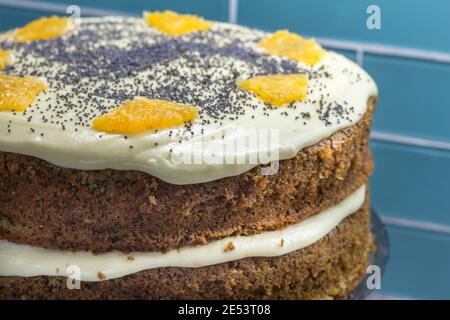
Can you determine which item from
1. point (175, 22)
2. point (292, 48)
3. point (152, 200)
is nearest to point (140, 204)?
point (152, 200)

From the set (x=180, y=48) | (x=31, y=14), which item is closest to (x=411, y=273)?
(x=180, y=48)

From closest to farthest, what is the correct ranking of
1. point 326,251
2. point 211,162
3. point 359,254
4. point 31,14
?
point 211,162 → point 326,251 → point 359,254 → point 31,14

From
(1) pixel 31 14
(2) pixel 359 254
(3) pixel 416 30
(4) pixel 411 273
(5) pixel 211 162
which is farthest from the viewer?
(1) pixel 31 14

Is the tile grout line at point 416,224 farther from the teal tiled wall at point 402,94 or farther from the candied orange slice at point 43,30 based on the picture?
the candied orange slice at point 43,30

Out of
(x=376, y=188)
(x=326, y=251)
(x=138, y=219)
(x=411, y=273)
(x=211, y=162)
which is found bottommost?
(x=411, y=273)

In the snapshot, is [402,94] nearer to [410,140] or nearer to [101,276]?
[410,140]
